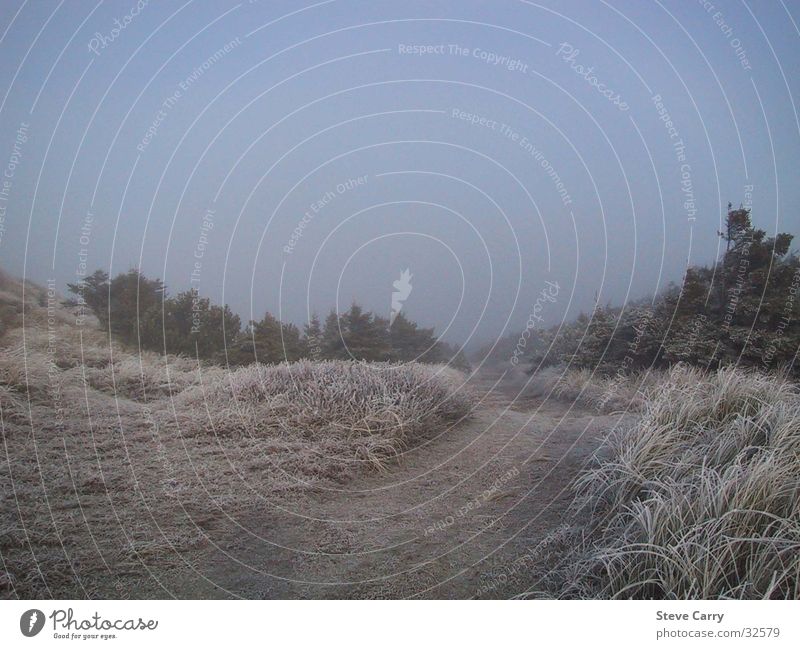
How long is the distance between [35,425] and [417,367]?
2.15m

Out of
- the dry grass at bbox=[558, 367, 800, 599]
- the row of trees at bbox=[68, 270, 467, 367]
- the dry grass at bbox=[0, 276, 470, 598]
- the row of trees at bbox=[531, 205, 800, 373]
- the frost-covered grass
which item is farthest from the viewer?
the frost-covered grass

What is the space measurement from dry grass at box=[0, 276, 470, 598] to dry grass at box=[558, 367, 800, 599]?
1.14m

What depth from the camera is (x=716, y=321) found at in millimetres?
3461

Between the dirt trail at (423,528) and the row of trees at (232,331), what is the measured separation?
64cm

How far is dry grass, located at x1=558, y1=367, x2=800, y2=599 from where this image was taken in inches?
102

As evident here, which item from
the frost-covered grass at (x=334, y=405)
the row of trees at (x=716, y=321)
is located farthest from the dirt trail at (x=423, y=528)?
the row of trees at (x=716, y=321)

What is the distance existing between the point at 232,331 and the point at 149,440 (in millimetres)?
807
